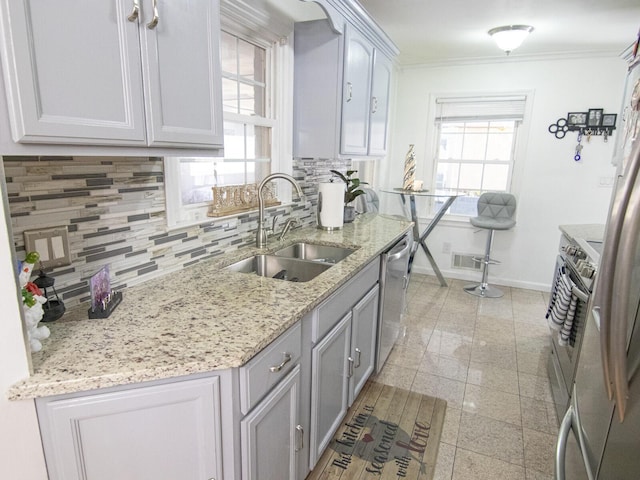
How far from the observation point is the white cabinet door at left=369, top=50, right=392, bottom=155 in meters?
2.83

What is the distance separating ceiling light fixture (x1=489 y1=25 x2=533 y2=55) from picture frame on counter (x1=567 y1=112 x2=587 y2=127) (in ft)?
3.57

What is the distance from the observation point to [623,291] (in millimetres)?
754

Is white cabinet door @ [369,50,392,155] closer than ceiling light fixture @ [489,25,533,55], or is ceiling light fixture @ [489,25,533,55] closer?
white cabinet door @ [369,50,392,155]

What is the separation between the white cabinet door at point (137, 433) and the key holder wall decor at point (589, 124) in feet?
13.8

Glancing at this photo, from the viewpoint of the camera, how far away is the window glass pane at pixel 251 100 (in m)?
2.13

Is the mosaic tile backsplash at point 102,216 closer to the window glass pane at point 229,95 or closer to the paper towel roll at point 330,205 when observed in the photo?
the window glass pane at point 229,95

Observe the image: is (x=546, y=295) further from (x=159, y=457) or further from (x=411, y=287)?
(x=159, y=457)

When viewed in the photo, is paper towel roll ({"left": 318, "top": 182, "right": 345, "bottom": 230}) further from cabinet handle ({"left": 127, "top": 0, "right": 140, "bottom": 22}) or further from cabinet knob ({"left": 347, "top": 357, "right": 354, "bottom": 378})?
cabinet handle ({"left": 127, "top": 0, "right": 140, "bottom": 22})

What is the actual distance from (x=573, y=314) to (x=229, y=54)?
2.24 meters

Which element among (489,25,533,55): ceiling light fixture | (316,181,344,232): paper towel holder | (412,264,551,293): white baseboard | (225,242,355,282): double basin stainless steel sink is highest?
(489,25,533,55): ceiling light fixture

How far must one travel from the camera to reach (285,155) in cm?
239

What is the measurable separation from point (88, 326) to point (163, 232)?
536 mm

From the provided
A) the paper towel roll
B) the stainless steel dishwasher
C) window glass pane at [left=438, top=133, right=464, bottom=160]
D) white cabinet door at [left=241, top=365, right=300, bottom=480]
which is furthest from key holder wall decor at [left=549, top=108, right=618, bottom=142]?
white cabinet door at [left=241, top=365, right=300, bottom=480]

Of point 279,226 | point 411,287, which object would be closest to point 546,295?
point 411,287
